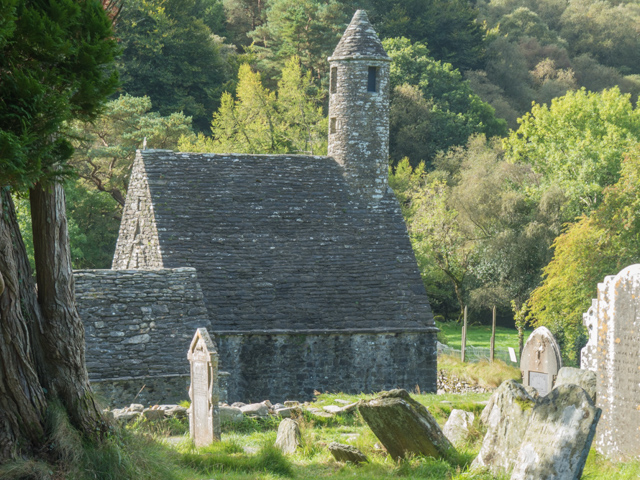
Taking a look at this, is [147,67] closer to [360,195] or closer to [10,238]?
[360,195]

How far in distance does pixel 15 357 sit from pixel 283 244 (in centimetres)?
1348

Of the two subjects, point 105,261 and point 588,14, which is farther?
point 588,14

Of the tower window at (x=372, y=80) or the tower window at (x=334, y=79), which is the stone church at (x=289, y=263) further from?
the tower window at (x=334, y=79)

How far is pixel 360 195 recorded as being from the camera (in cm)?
2109

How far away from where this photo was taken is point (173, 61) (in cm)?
4441

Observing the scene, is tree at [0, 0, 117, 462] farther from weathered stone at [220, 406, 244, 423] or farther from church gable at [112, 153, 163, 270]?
church gable at [112, 153, 163, 270]

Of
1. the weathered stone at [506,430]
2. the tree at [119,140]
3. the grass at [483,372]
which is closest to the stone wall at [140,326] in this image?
the weathered stone at [506,430]

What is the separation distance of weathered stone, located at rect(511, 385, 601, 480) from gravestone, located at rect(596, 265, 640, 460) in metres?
1.81

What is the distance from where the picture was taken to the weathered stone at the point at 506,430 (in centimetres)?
766

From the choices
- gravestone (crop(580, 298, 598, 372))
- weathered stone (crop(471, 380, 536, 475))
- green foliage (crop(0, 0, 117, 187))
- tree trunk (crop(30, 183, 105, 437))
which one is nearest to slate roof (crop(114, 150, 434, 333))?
gravestone (crop(580, 298, 598, 372))

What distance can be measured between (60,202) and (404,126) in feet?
132

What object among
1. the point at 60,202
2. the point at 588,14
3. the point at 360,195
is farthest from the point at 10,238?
the point at 588,14

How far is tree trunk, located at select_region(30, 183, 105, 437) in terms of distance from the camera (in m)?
6.83

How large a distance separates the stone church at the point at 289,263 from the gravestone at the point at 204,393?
4367mm
